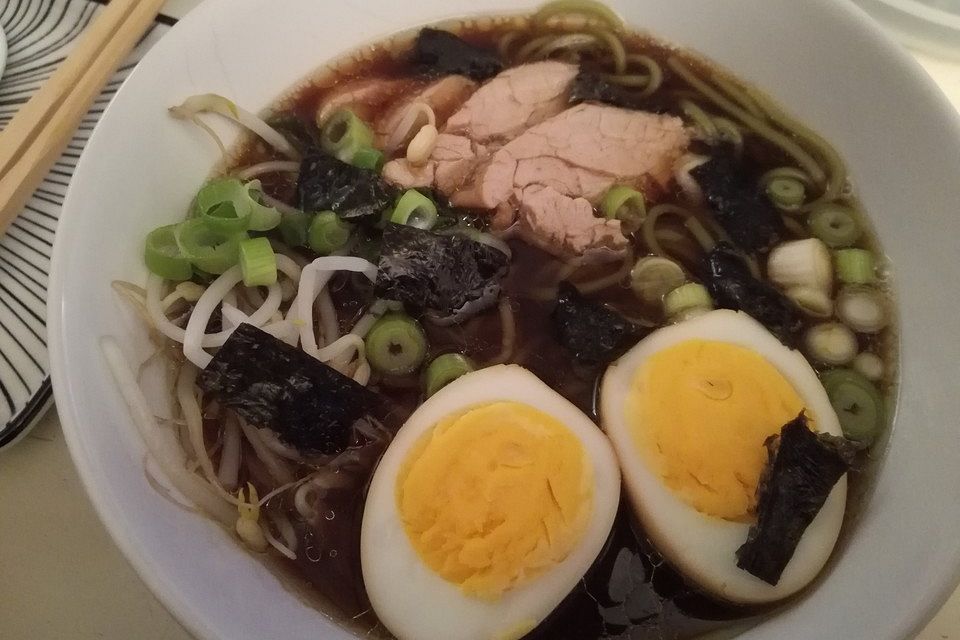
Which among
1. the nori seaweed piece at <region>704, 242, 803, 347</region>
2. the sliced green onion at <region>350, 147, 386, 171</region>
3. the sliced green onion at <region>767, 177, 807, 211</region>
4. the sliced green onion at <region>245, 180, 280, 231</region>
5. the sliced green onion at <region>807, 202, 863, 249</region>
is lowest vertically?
the nori seaweed piece at <region>704, 242, 803, 347</region>

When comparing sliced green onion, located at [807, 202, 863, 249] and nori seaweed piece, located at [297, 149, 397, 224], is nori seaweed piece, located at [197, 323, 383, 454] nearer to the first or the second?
nori seaweed piece, located at [297, 149, 397, 224]

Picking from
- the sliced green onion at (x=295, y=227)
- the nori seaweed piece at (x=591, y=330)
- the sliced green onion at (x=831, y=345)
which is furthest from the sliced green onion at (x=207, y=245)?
the sliced green onion at (x=831, y=345)

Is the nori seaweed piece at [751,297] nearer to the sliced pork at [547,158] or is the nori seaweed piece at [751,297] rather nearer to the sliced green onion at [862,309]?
the sliced green onion at [862,309]

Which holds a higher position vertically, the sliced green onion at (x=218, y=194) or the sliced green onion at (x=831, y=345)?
the sliced green onion at (x=218, y=194)

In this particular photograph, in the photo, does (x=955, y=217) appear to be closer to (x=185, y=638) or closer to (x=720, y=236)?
(x=720, y=236)

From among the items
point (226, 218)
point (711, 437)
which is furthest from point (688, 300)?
point (226, 218)

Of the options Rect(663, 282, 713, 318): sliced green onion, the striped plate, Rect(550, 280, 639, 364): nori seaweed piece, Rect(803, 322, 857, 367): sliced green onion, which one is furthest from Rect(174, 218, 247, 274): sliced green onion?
Rect(803, 322, 857, 367): sliced green onion

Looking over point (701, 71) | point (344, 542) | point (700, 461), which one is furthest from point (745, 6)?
point (344, 542)
